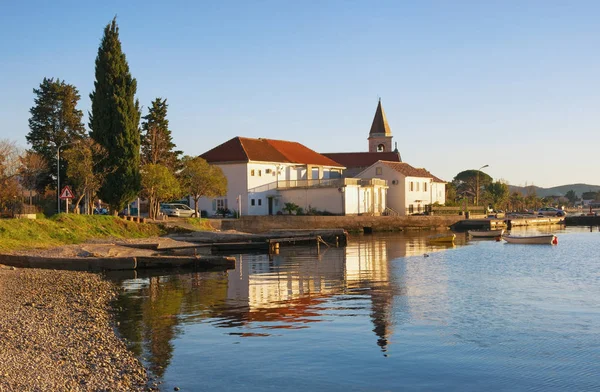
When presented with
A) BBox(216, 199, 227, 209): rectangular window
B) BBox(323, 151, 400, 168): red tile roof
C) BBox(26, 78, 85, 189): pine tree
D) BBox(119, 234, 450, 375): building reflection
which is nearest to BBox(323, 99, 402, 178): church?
BBox(323, 151, 400, 168): red tile roof

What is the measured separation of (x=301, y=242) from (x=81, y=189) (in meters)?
18.8

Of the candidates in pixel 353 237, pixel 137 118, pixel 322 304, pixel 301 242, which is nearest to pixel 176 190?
pixel 137 118

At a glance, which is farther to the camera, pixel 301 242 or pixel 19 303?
pixel 301 242

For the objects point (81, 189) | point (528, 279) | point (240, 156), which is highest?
point (240, 156)

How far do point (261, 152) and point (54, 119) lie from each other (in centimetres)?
2424

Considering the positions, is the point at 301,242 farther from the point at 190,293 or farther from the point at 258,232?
the point at 190,293

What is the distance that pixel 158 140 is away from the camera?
63.6m

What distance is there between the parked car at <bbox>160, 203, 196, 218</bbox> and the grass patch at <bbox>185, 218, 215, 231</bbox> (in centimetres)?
814

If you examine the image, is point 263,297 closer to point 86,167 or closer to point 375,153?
point 86,167

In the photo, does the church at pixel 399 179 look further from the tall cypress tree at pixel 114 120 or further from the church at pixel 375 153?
the tall cypress tree at pixel 114 120

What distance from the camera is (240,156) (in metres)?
70.9

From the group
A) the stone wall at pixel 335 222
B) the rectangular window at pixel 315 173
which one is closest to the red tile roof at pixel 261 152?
the rectangular window at pixel 315 173

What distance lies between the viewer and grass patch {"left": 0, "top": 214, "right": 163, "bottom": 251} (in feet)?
118

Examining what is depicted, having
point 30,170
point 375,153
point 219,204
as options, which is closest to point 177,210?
point 219,204
